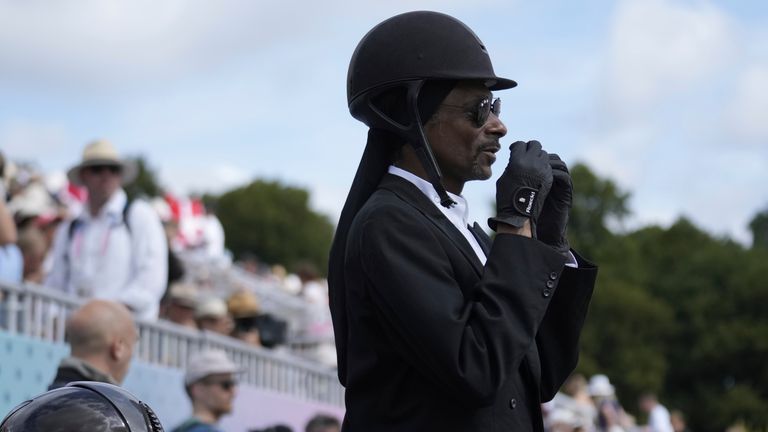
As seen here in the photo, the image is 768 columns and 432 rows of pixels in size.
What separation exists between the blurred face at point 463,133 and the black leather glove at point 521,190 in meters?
0.09

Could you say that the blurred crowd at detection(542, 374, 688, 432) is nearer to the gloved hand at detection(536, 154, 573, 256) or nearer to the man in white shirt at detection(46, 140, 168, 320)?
the man in white shirt at detection(46, 140, 168, 320)

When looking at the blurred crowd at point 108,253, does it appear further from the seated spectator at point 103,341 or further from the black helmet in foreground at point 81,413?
the black helmet in foreground at point 81,413

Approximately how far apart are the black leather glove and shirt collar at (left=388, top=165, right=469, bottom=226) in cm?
14

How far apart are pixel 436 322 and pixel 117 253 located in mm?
6477

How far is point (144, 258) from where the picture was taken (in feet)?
31.3

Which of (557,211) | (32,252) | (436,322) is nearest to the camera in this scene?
(436,322)

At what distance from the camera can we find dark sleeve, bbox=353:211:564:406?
3.32 m

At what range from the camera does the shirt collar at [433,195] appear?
12.0 feet

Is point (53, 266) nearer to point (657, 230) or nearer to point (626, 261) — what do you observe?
point (626, 261)

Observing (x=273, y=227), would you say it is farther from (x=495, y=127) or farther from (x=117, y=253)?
(x=495, y=127)

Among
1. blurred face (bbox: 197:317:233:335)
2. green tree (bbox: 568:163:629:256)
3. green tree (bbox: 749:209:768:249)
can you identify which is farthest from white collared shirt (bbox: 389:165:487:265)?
green tree (bbox: 749:209:768:249)

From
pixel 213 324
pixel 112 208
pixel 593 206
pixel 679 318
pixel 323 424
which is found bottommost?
pixel 323 424

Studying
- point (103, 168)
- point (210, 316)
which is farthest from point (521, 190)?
point (210, 316)

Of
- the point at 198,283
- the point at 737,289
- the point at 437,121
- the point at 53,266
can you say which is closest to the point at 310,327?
the point at 198,283
